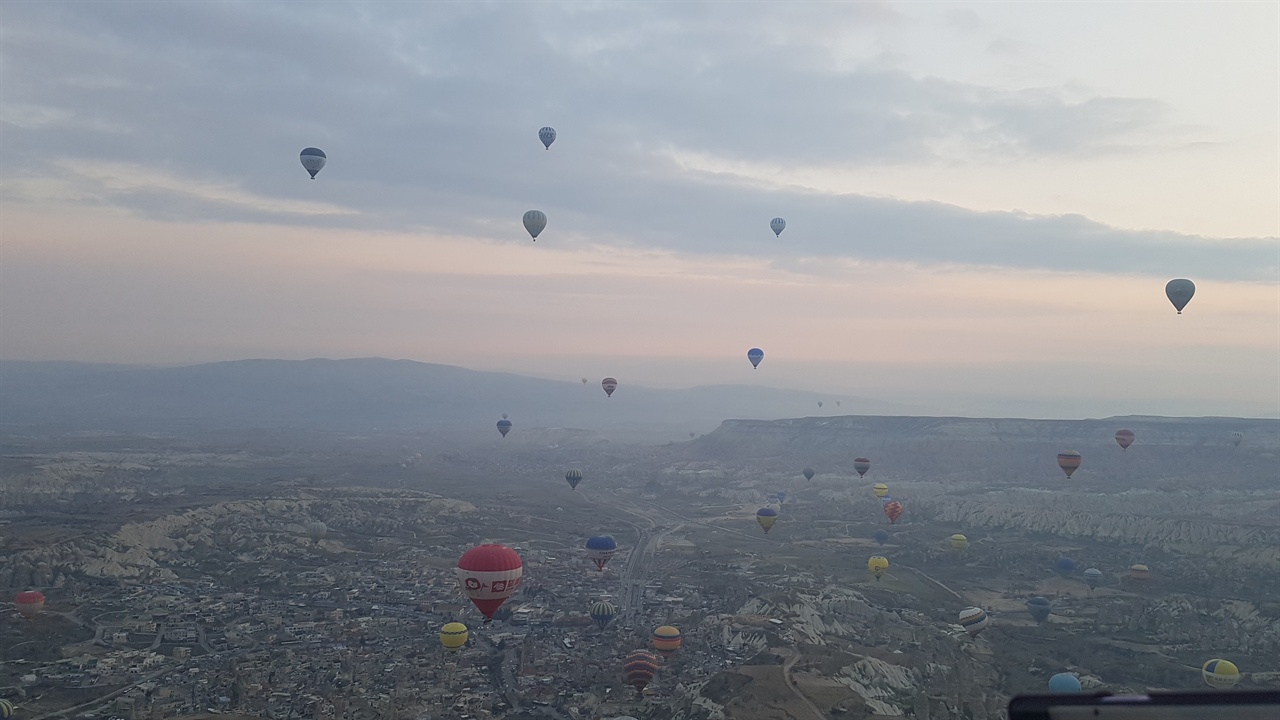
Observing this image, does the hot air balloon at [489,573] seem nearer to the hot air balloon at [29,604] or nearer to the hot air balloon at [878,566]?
the hot air balloon at [29,604]

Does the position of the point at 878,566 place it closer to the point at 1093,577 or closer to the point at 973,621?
the point at 973,621

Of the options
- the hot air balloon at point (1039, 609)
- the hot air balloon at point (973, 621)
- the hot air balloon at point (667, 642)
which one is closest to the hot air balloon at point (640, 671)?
the hot air balloon at point (667, 642)

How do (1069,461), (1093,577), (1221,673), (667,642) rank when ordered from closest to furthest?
(1221,673) → (667,642) → (1093,577) → (1069,461)

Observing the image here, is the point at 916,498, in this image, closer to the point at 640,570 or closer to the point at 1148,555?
the point at 1148,555

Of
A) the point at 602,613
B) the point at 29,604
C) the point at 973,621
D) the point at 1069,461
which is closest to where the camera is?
the point at 29,604

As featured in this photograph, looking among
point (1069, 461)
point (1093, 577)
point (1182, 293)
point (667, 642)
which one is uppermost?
point (1182, 293)

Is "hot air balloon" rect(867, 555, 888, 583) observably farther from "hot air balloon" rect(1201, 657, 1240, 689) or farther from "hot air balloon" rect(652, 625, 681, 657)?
"hot air balloon" rect(652, 625, 681, 657)

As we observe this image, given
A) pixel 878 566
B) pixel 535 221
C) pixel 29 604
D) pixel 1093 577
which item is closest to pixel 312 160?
pixel 535 221
